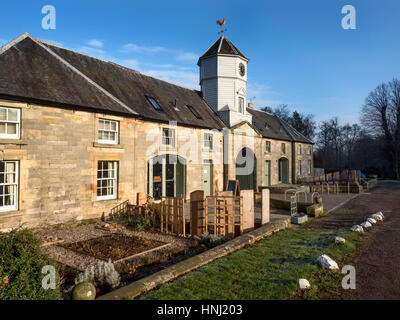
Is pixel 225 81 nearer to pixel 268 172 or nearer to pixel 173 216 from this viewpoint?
pixel 268 172

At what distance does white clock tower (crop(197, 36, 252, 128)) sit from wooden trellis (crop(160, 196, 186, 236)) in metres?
13.0


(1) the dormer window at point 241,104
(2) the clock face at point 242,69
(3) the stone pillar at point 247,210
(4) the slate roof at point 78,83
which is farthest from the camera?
(1) the dormer window at point 241,104

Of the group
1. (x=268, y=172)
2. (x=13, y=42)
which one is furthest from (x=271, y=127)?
(x=13, y=42)

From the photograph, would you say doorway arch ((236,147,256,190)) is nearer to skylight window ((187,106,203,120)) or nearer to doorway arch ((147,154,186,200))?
skylight window ((187,106,203,120))

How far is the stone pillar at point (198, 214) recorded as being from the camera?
9656mm

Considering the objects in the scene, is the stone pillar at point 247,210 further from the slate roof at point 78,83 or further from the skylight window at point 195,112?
the skylight window at point 195,112

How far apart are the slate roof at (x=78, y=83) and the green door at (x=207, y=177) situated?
9.44 ft

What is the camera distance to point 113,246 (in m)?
8.52

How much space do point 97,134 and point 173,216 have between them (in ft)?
18.0

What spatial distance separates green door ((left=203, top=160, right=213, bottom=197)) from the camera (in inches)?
775

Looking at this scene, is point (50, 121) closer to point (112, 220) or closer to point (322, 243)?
point (112, 220)

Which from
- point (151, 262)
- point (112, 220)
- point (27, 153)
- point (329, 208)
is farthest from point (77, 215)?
point (329, 208)

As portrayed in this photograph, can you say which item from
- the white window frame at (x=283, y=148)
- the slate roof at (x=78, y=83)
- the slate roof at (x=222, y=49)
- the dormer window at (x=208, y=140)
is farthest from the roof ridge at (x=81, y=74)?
the white window frame at (x=283, y=148)

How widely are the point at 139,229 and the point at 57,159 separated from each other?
4.51 metres
